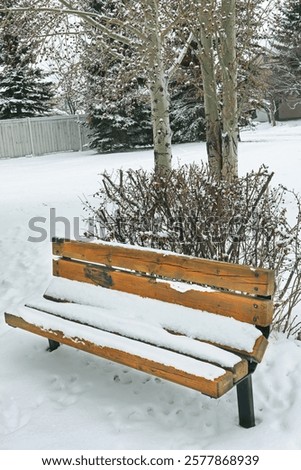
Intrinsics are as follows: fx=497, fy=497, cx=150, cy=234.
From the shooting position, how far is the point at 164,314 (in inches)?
124

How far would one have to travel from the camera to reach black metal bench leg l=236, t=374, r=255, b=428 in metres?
2.74

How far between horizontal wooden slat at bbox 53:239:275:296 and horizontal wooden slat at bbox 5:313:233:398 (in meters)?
0.58

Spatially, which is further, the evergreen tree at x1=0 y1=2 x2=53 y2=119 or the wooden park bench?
the evergreen tree at x1=0 y1=2 x2=53 y2=119

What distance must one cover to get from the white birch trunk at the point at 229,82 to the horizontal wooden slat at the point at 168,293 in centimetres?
280

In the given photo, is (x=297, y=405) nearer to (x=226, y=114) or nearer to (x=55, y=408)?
(x=55, y=408)

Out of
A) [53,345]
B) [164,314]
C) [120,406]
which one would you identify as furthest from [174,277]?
[53,345]

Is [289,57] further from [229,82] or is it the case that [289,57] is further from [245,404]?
[245,404]

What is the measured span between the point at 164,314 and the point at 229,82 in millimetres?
4093

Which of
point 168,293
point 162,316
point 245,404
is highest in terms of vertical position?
point 168,293

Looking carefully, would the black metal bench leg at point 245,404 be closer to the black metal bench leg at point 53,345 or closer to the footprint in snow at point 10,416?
the footprint in snow at point 10,416

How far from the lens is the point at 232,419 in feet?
9.32

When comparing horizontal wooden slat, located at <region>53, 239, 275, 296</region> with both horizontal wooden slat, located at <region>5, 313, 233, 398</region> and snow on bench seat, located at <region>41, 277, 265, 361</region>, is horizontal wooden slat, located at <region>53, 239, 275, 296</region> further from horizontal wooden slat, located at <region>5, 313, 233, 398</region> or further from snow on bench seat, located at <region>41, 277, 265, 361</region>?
horizontal wooden slat, located at <region>5, 313, 233, 398</region>

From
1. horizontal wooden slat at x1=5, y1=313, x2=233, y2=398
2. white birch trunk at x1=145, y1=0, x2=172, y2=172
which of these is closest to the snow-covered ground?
horizontal wooden slat at x1=5, y1=313, x2=233, y2=398

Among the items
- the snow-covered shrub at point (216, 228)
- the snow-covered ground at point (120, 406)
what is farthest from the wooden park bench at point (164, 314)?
the snow-covered shrub at point (216, 228)
